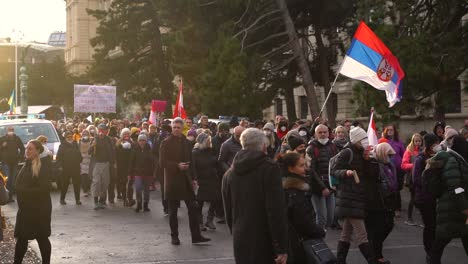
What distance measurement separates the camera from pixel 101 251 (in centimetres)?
1069

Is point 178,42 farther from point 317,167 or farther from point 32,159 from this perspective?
point 32,159

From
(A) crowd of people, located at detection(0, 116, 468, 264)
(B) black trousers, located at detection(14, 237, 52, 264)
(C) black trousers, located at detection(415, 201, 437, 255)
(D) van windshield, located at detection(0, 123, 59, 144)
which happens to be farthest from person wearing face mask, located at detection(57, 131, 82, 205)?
(C) black trousers, located at detection(415, 201, 437, 255)

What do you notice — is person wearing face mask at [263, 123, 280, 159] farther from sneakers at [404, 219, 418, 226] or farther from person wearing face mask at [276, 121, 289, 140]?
sneakers at [404, 219, 418, 226]

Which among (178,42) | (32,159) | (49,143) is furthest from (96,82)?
(32,159)

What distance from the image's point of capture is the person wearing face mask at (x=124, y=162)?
16297 mm

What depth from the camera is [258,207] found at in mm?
5914

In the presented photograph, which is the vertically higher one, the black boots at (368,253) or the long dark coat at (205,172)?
the long dark coat at (205,172)

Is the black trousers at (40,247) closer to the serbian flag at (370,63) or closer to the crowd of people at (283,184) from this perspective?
the crowd of people at (283,184)

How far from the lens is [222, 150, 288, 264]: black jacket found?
5777 mm

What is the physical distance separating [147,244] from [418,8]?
1466cm

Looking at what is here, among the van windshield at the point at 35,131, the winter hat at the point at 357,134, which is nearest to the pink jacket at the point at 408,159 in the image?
the winter hat at the point at 357,134

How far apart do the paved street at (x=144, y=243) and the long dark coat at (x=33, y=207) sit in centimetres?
149

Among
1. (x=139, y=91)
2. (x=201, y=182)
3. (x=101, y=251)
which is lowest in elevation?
(x=101, y=251)

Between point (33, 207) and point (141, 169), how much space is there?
6.89 m
